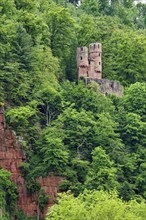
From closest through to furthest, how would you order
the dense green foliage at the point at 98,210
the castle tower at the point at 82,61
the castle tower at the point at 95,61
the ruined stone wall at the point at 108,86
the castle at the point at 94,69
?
the dense green foliage at the point at 98,210, the ruined stone wall at the point at 108,86, the castle at the point at 94,69, the castle tower at the point at 82,61, the castle tower at the point at 95,61

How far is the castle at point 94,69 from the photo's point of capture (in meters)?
73.1

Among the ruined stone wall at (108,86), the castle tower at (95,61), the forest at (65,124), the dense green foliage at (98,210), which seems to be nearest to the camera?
the dense green foliage at (98,210)

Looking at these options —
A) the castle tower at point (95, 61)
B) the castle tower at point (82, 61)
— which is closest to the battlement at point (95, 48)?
the castle tower at point (95, 61)

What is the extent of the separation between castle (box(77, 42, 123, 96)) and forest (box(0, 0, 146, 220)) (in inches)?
48.0

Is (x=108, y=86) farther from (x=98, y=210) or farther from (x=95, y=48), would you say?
(x=98, y=210)

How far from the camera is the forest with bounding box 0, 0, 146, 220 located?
54688mm

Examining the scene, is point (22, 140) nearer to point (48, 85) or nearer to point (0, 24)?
point (48, 85)

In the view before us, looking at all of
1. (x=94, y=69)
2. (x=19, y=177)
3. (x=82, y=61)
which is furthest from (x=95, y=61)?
(x=19, y=177)

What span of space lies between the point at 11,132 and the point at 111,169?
8.36 metres

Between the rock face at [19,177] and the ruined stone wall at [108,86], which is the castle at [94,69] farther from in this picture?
the rock face at [19,177]

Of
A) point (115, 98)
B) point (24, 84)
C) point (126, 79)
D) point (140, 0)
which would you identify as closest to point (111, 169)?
point (24, 84)

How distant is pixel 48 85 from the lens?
65062 mm

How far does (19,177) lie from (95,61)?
72.9ft

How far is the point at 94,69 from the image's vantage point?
75.8 metres
